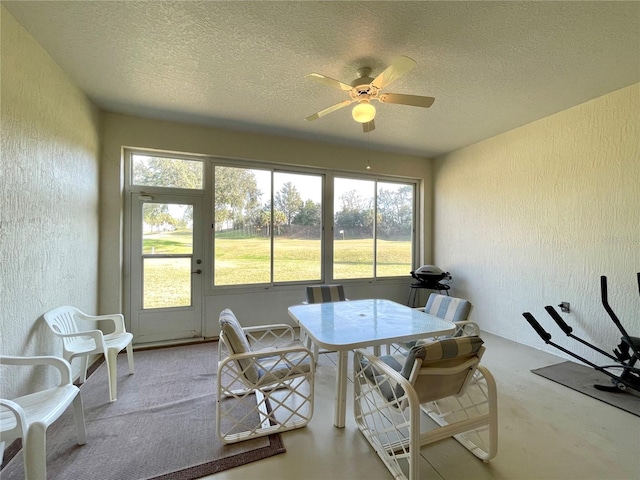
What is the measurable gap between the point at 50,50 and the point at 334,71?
7.24ft

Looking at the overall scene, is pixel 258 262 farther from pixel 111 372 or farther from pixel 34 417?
pixel 34 417

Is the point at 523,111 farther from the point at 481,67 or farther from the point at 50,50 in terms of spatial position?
the point at 50,50

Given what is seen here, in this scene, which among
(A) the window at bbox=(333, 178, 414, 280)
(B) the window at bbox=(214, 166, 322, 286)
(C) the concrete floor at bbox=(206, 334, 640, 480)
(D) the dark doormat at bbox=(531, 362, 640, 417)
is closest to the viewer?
(C) the concrete floor at bbox=(206, 334, 640, 480)

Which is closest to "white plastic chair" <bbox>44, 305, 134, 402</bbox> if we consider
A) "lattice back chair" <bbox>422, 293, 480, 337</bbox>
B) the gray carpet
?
the gray carpet

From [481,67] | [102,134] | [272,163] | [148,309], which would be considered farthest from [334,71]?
[148,309]

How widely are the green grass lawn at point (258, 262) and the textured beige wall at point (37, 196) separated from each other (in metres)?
0.77

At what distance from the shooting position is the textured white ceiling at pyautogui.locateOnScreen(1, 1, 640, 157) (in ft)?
5.53

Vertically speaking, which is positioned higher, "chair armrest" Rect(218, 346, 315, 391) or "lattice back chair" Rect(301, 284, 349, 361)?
"lattice back chair" Rect(301, 284, 349, 361)

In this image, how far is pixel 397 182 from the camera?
188 inches

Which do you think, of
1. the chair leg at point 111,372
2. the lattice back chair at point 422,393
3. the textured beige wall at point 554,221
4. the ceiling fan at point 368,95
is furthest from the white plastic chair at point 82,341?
the textured beige wall at point 554,221

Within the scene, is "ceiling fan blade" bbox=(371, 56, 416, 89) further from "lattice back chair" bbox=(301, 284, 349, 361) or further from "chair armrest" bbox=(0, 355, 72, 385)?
"chair armrest" bbox=(0, 355, 72, 385)

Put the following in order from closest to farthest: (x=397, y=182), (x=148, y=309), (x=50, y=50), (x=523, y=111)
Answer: (x=50, y=50) → (x=523, y=111) → (x=148, y=309) → (x=397, y=182)

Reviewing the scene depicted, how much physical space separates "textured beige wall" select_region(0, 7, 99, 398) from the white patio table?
1894 mm

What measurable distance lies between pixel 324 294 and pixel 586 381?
2.60m
